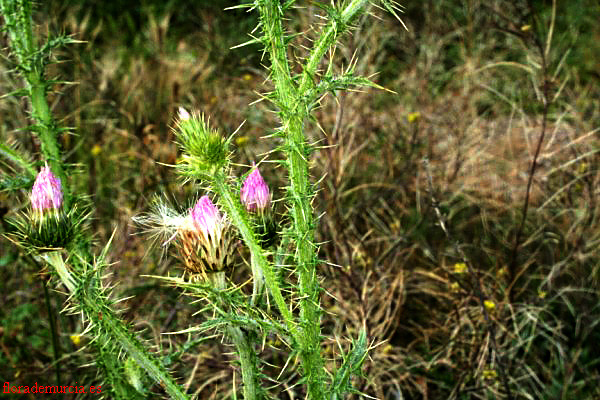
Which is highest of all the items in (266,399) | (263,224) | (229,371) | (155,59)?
(263,224)

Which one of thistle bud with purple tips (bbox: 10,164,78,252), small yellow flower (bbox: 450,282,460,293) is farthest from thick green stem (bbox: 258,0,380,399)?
small yellow flower (bbox: 450,282,460,293)

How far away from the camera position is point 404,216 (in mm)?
3967

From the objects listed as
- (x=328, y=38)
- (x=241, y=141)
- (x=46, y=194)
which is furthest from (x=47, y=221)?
(x=241, y=141)

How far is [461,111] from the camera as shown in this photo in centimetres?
411

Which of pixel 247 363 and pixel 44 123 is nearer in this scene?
pixel 247 363

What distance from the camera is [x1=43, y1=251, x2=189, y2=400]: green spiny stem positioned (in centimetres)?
158

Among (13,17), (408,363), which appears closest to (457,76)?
(408,363)

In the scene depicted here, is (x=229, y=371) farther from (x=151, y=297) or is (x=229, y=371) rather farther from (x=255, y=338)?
(x=255, y=338)

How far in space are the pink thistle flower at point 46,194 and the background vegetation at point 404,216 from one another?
0.21 metres

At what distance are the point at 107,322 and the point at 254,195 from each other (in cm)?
46

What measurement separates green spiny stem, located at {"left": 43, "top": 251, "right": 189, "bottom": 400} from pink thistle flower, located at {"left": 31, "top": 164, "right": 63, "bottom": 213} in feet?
0.39

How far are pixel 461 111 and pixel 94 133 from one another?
2408mm

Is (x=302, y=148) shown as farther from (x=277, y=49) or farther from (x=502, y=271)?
(x=502, y=271)

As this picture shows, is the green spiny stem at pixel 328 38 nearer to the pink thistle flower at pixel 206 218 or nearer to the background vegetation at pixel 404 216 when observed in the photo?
the background vegetation at pixel 404 216
